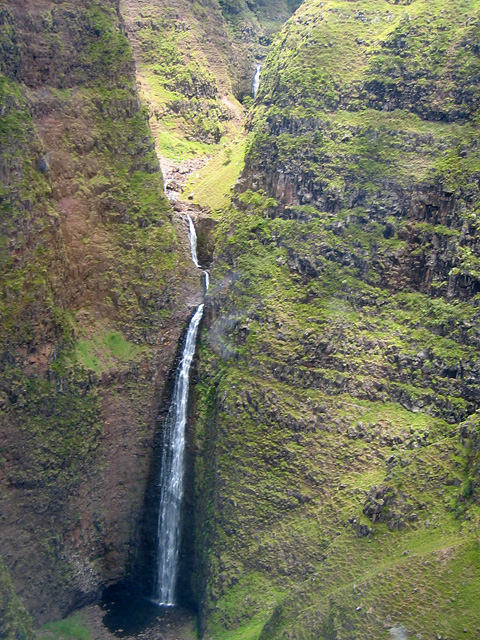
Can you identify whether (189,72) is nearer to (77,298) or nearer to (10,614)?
(77,298)

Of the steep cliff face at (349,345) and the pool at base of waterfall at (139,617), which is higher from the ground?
the steep cliff face at (349,345)

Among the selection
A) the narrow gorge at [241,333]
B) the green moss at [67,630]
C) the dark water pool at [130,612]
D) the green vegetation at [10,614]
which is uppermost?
the narrow gorge at [241,333]

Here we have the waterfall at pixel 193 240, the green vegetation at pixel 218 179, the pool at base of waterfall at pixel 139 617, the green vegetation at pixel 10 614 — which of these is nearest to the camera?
the green vegetation at pixel 10 614

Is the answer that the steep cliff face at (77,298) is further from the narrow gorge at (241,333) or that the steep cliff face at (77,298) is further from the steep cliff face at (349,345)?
the steep cliff face at (349,345)

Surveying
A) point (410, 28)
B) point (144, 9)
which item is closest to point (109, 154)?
point (410, 28)

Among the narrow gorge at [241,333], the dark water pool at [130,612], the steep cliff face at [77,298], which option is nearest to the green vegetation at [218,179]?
the narrow gorge at [241,333]

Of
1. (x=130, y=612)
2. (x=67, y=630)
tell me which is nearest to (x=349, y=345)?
(x=130, y=612)

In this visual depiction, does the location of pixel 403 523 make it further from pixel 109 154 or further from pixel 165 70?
pixel 165 70
